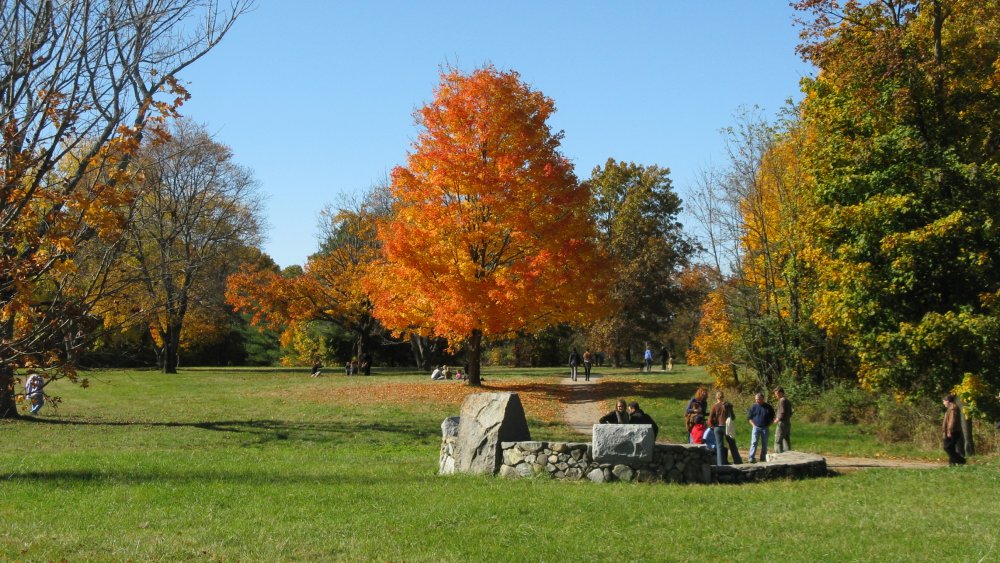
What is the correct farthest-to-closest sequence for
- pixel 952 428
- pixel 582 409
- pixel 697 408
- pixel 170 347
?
pixel 170 347, pixel 582 409, pixel 697 408, pixel 952 428

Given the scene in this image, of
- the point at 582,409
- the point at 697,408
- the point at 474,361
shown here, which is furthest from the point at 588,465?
the point at 474,361

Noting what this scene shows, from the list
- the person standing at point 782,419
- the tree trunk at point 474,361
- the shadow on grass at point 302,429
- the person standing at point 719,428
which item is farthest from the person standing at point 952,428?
the tree trunk at point 474,361

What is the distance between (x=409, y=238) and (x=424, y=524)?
1956cm

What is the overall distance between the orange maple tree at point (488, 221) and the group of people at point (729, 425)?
432 inches

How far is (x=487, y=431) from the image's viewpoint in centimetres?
1341

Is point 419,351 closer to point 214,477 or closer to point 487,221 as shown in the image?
point 487,221

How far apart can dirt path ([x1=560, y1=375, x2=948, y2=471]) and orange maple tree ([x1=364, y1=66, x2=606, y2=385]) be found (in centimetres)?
317

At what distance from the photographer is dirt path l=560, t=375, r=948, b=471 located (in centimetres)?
1634

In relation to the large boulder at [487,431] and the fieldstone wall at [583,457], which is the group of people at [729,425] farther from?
the large boulder at [487,431]

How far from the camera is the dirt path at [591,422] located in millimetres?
16344

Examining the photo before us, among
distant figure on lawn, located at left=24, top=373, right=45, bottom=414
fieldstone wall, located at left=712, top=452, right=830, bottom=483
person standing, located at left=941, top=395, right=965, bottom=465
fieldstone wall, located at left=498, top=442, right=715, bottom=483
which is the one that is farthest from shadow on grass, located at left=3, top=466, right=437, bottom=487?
person standing, located at left=941, top=395, right=965, bottom=465

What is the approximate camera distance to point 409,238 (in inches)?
1100

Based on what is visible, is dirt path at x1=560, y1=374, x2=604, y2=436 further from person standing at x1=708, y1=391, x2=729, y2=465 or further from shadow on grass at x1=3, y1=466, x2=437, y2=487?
shadow on grass at x1=3, y1=466, x2=437, y2=487

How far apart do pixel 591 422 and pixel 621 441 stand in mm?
10884
